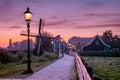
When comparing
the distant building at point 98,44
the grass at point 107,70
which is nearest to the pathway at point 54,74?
the grass at point 107,70

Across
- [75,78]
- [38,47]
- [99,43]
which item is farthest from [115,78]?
[99,43]

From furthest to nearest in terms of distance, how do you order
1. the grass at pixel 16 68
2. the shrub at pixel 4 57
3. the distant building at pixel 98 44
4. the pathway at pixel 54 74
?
1. the distant building at pixel 98 44
2. the shrub at pixel 4 57
3. the grass at pixel 16 68
4. the pathway at pixel 54 74

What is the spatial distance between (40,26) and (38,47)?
728 centimetres

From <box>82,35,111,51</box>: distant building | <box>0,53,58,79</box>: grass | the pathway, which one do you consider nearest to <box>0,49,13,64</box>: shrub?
<box>0,53,58,79</box>: grass

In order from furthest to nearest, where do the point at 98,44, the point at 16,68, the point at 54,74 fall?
the point at 98,44 → the point at 16,68 → the point at 54,74

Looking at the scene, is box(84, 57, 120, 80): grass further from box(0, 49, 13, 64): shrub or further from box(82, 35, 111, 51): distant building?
box(82, 35, 111, 51): distant building

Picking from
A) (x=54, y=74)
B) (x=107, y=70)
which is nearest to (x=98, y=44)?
(x=107, y=70)

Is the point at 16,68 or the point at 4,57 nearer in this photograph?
the point at 16,68

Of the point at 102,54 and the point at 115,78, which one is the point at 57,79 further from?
the point at 102,54

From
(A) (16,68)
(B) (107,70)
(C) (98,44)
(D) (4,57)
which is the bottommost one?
(B) (107,70)

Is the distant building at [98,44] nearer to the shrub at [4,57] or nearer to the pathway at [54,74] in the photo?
the shrub at [4,57]

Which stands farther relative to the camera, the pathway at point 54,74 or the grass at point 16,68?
the grass at point 16,68

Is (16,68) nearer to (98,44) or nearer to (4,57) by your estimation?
(4,57)

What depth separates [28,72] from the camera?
19.0 meters
